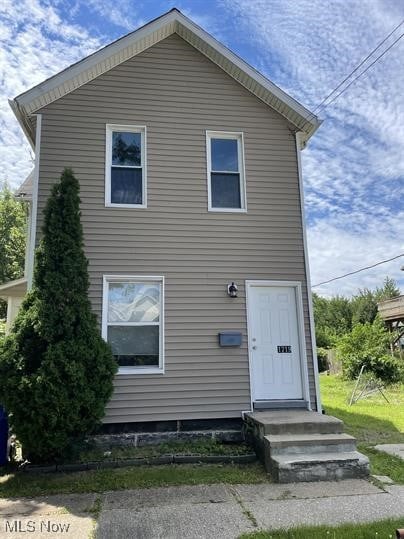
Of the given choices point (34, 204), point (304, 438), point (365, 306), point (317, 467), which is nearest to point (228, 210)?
point (34, 204)

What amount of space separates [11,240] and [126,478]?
92.6 feet

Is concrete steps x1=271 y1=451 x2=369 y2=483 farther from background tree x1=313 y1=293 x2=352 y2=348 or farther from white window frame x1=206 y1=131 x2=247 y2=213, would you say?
background tree x1=313 y1=293 x2=352 y2=348

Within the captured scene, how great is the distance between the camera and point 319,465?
5.25 meters

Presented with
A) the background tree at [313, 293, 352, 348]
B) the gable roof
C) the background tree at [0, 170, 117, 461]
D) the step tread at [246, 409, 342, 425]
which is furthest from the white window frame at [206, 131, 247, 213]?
the background tree at [313, 293, 352, 348]

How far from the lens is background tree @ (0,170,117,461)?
5273 mm

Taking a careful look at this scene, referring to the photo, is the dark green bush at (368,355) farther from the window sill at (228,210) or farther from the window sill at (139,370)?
the window sill at (139,370)

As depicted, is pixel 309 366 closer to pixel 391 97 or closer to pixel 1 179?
pixel 391 97

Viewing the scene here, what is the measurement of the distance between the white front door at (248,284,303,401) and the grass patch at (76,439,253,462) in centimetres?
98

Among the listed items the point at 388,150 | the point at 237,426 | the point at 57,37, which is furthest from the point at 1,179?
the point at 237,426

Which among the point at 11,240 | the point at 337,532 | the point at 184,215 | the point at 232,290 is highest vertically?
the point at 11,240

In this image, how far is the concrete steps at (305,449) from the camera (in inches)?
204

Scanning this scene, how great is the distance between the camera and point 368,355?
14086 mm

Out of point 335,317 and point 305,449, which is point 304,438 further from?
point 335,317

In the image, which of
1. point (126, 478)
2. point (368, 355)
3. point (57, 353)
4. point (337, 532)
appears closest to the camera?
point (337, 532)
